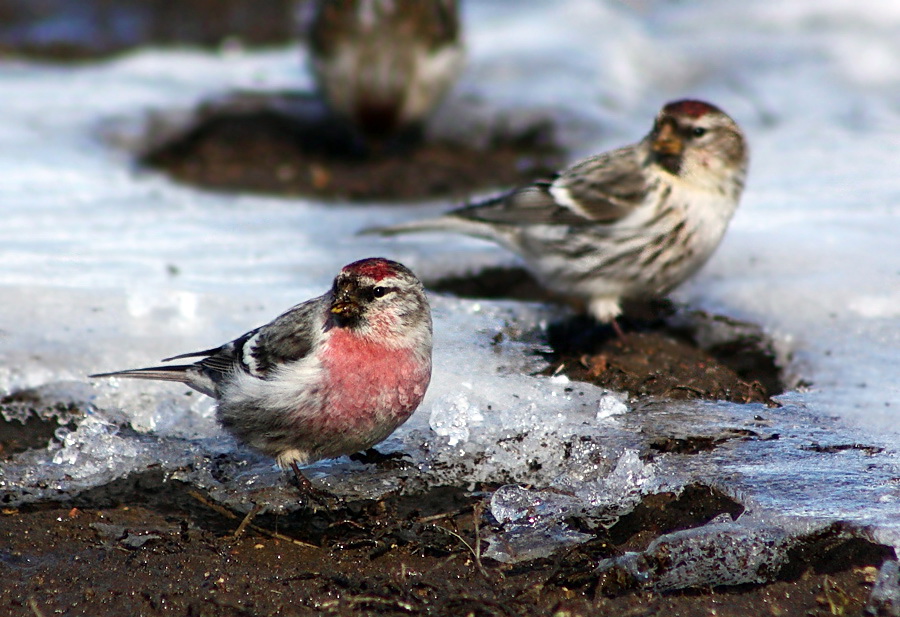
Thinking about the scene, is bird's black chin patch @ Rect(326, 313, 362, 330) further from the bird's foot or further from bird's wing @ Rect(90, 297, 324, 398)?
the bird's foot

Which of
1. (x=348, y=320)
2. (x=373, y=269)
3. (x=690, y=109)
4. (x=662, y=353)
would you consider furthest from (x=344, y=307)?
(x=690, y=109)

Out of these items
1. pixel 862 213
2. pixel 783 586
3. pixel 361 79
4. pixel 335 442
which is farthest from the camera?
pixel 361 79

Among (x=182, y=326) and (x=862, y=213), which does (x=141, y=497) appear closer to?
(x=182, y=326)

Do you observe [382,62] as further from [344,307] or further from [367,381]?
[367,381]

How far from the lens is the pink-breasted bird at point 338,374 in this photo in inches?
111

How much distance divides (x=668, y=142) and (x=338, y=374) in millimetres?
1874

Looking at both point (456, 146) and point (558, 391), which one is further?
point (456, 146)

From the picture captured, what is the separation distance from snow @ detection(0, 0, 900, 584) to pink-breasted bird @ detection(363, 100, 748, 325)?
0.27 m

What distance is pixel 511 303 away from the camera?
4203mm

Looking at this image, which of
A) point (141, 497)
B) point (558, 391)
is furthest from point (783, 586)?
point (141, 497)

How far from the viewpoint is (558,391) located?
132 inches

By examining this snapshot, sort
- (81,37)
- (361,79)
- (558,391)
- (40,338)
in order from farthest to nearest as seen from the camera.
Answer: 1. (81,37)
2. (361,79)
3. (40,338)
4. (558,391)

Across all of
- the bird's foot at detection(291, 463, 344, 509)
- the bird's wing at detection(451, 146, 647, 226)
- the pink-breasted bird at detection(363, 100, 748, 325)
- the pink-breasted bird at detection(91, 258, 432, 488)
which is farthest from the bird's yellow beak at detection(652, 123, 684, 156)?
the bird's foot at detection(291, 463, 344, 509)

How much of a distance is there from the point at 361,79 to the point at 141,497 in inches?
161
